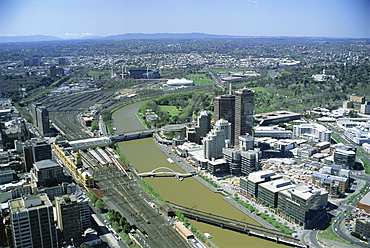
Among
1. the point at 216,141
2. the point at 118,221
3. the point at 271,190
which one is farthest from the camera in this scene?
the point at 216,141

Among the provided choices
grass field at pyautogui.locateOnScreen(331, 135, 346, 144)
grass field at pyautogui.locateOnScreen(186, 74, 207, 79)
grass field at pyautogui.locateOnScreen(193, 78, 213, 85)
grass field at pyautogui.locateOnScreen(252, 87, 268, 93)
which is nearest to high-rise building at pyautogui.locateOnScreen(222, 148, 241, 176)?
grass field at pyautogui.locateOnScreen(331, 135, 346, 144)

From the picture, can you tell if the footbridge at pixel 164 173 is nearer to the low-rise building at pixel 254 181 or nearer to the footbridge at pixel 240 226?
the low-rise building at pixel 254 181

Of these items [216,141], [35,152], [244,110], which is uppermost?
[244,110]

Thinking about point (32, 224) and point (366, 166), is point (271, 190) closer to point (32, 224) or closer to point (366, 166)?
point (366, 166)

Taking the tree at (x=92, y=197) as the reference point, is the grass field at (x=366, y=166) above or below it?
below

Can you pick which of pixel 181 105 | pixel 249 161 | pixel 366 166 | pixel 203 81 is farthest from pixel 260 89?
pixel 249 161

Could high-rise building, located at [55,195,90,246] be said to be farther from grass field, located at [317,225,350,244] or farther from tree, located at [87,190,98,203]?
grass field, located at [317,225,350,244]

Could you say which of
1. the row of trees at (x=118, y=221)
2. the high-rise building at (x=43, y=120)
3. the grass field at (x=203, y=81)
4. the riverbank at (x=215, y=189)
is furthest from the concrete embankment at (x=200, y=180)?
the grass field at (x=203, y=81)
